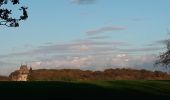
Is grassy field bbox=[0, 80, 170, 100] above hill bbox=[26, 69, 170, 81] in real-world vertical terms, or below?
below

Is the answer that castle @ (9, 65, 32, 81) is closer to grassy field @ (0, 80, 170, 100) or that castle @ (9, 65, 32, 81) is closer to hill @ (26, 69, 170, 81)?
hill @ (26, 69, 170, 81)

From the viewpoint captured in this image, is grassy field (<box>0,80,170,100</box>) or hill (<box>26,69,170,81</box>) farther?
hill (<box>26,69,170,81</box>)

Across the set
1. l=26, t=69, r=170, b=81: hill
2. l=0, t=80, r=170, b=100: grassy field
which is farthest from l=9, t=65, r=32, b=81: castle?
l=0, t=80, r=170, b=100: grassy field

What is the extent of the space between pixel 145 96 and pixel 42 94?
10.3 metres

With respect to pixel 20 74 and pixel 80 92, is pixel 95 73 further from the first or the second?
pixel 80 92

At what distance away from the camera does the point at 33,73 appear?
13950cm

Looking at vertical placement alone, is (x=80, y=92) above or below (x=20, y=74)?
below

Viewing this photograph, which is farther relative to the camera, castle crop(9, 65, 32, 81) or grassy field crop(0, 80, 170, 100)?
castle crop(9, 65, 32, 81)

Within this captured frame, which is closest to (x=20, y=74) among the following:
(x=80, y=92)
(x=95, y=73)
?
(x=95, y=73)

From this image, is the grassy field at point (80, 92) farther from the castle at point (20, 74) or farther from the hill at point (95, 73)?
the castle at point (20, 74)

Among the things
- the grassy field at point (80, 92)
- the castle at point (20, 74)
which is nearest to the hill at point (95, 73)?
the castle at point (20, 74)

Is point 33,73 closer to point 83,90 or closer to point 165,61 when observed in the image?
point 165,61

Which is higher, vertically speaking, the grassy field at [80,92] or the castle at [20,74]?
the castle at [20,74]

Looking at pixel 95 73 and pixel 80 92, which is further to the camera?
pixel 95 73
